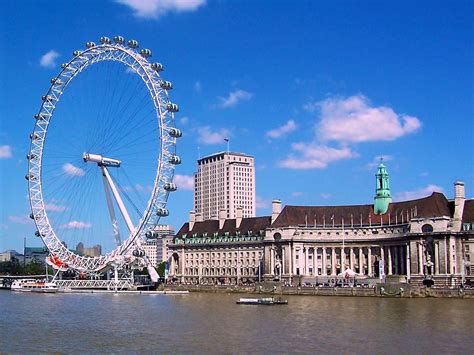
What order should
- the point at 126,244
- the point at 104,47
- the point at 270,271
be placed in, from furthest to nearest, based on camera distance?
the point at 270,271
the point at 126,244
the point at 104,47

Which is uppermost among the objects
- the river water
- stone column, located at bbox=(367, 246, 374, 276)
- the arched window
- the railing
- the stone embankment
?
the arched window

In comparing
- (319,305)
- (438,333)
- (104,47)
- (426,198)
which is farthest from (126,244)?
(438,333)

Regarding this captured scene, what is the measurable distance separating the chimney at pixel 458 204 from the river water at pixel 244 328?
29006 millimetres

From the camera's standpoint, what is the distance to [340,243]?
126 m

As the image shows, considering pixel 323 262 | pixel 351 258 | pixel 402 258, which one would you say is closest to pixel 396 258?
pixel 402 258

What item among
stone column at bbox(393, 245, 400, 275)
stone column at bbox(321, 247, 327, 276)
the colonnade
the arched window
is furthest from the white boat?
the arched window

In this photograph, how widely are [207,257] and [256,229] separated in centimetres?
1279

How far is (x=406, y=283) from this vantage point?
95875 mm

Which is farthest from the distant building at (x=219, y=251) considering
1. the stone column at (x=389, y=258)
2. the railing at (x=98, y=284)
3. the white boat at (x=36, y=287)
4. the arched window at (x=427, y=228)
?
the arched window at (x=427, y=228)

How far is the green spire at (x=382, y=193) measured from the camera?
12575 centimetres

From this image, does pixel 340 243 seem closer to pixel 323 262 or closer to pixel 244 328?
pixel 323 262

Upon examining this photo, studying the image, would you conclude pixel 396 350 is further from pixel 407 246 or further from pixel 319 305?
pixel 407 246

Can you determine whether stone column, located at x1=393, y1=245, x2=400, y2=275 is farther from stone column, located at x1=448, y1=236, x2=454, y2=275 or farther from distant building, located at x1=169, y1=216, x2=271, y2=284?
distant building, located at x1=169, y1=216, x2=271, y2=284

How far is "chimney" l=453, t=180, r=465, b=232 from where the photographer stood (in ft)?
341
